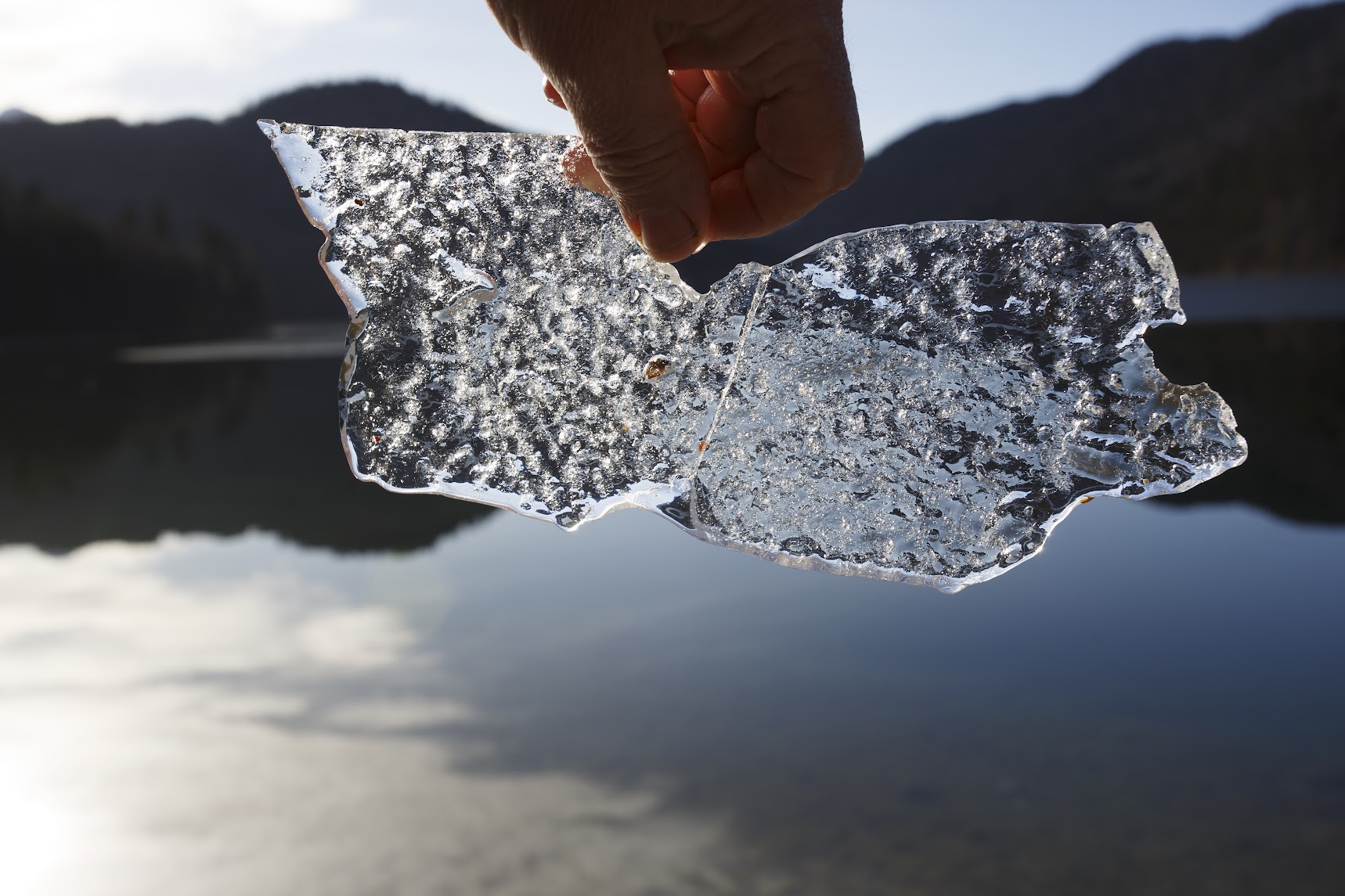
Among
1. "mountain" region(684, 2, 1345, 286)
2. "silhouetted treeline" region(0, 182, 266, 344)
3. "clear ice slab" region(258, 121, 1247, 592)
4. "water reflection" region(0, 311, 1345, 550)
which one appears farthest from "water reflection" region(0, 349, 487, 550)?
"silhouetted treeline" region(0, 182, 266, 344)

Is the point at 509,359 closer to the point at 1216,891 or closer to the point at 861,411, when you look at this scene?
the point at 861,411

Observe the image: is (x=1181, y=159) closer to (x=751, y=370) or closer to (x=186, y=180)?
(x=186, y=180)

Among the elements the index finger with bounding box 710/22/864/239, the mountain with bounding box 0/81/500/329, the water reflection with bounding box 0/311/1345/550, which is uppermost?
the mountain with bounding box 0/81/500/329

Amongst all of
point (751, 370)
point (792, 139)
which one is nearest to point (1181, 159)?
point (751, 370)

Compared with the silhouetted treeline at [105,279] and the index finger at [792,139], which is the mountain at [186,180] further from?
the index finger at [792,139]

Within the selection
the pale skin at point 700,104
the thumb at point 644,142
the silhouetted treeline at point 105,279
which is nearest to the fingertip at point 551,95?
the pale skin at point 700,104

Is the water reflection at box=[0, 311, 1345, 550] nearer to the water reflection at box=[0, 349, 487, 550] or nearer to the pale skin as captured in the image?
the water reflection at box=[0, 349, 487, 550]
